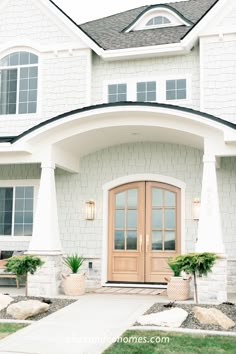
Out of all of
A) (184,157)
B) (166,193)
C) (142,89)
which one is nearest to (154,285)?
(166,193)

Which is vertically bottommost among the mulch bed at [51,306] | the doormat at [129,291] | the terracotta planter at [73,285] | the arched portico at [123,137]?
the mulch bed at [51,306]

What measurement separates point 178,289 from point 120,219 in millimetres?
3096

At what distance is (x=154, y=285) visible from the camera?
38.9 ft

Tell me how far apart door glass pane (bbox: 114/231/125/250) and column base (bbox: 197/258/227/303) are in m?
3.08

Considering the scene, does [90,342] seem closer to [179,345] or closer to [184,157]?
[179,345]

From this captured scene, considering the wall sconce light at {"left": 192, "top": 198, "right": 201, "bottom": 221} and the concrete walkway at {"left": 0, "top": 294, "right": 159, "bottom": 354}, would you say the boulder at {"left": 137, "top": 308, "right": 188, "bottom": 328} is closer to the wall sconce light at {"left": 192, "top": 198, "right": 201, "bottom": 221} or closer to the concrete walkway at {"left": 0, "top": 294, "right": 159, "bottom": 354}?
the concrete walkway at {"left": 0, "top": 294, "right": 159, "bottom": 354}

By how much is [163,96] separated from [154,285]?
4.90 meters

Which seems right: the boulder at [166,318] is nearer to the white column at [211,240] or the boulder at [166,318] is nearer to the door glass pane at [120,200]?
the white column at [211,240]

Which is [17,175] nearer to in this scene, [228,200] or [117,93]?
[117,93]

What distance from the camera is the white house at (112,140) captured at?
10922 millimetres

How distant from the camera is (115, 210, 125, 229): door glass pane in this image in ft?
40.7

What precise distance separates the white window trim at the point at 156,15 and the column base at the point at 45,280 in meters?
7.57

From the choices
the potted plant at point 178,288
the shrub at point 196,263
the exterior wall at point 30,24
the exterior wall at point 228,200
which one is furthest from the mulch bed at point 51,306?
the exterior wall at point 30,24

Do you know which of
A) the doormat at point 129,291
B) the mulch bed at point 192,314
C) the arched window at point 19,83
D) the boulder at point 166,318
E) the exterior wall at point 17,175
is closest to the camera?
the mulch bed at point 192,314
